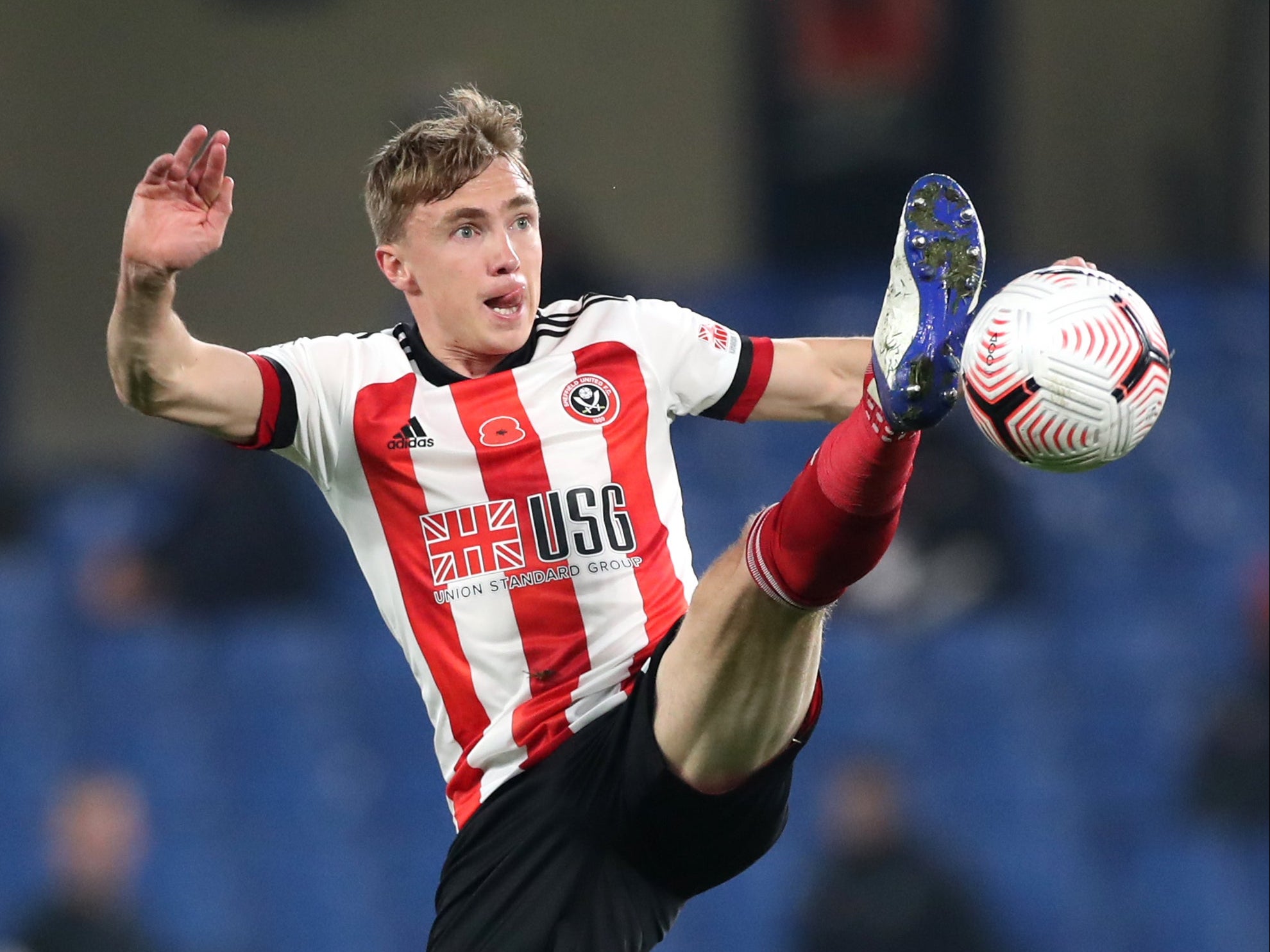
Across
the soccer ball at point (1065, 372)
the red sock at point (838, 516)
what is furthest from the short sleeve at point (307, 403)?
the soccer ball at point (1065, 372)

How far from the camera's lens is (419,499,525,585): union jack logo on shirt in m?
3.77

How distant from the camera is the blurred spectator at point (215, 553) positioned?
803 centimetres

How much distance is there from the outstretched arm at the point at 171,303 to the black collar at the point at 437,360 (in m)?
0.38

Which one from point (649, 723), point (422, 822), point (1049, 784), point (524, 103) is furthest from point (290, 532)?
point (649, 723)

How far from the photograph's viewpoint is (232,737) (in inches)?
314

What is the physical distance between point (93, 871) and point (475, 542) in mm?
4009

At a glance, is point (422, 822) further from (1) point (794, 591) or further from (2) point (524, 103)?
(1) point (794, 591)

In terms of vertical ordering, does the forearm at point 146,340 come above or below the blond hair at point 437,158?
below


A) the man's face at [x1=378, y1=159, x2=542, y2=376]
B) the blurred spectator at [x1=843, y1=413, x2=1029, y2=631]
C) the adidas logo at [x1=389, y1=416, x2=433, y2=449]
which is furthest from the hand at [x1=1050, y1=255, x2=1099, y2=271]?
the blurred spectator at [x1=843, y1=413, x2=1029, y2=631]

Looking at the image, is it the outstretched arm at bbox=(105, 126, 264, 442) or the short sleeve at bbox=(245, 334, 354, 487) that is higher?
the outstretched arm at bbox=(105, 126, 264, 442)

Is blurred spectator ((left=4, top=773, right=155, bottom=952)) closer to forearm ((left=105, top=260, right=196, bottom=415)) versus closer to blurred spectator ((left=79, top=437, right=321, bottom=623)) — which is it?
blurred spectator ((left=79, top=437, right=321, bottom=623))

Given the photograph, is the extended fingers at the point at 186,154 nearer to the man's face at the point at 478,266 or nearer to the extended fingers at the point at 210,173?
the extended fingers at the point at 210,173

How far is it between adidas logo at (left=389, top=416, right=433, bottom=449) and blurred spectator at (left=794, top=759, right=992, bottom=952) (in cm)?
360

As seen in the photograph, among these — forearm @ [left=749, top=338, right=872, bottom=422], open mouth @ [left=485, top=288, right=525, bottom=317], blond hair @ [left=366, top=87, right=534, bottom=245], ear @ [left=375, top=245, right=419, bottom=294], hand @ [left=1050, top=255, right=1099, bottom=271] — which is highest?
blond hair @ [left=366, top=87, right=534, bottom=245]
